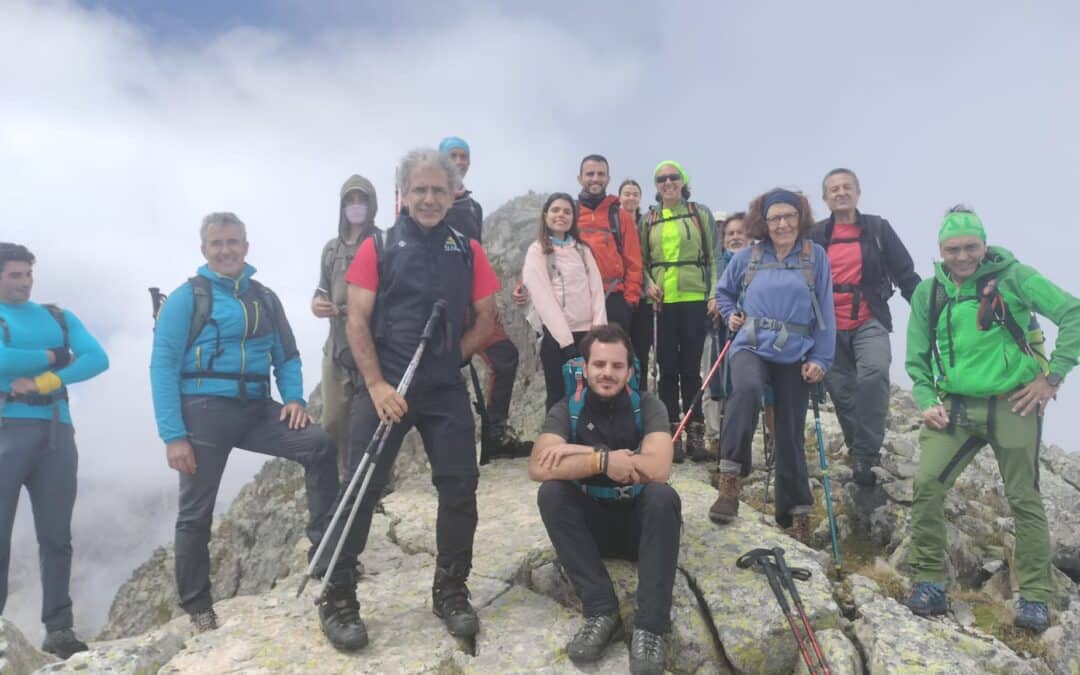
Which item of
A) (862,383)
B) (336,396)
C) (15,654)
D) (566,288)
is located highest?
(566,288)

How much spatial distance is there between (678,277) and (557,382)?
94.5 inches

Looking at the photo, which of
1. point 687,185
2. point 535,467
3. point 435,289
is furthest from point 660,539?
point 687,185

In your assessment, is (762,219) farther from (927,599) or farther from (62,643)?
(62,643)

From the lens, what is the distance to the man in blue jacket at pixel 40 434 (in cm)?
703

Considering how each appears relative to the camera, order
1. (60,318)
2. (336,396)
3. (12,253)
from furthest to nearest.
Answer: (336,396) → (60,318) → (12,253)

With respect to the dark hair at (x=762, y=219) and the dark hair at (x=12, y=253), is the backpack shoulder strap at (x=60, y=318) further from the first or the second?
the dark hair at (x=762, y=219)

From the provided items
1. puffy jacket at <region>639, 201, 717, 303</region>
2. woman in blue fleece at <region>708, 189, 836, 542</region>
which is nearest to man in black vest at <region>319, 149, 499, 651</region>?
woman in blue fleece at <region>708, 189, 836, 542</region>

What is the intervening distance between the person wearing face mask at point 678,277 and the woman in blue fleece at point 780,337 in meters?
2.17

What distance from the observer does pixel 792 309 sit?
6.75m

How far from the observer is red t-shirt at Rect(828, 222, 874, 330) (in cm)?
833

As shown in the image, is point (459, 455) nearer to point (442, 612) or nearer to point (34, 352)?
point (442, 612)

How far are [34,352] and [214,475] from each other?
3.17m

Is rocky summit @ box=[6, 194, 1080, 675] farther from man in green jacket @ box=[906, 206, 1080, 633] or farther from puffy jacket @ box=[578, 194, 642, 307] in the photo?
puffy jacket @ box=[578, 194, 642, 307]

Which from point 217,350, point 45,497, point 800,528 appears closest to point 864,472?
point 800,528
